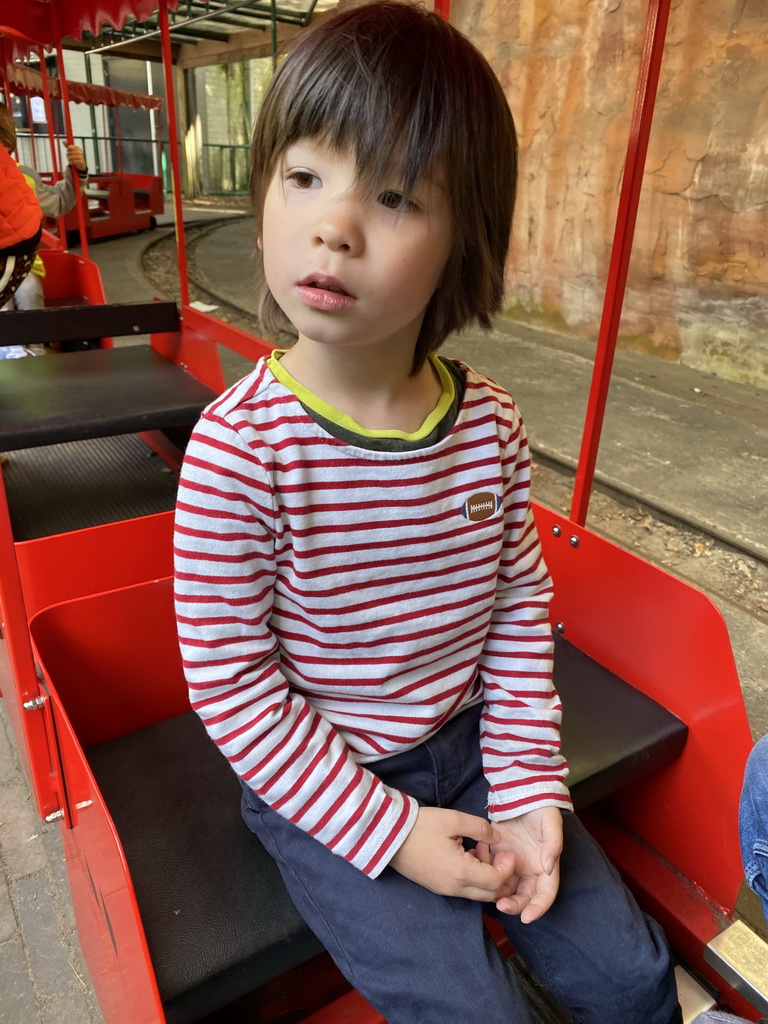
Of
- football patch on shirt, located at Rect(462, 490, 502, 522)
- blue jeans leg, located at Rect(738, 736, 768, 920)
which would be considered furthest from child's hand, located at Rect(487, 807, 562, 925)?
football patch on shirt, located at Rect(462, 490, 502, 522)

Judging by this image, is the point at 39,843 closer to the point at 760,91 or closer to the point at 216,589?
the point at 216,589

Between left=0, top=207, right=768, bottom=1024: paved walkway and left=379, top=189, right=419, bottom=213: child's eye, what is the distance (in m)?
0.38

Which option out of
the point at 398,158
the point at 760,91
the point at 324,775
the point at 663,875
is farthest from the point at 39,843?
the point at 760,91

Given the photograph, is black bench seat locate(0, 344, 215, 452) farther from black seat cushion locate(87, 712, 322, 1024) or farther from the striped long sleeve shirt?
the striped long sleeve shirt

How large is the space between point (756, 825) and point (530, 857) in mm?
195

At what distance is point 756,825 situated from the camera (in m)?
0.62

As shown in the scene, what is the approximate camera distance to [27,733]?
1169 millimetres

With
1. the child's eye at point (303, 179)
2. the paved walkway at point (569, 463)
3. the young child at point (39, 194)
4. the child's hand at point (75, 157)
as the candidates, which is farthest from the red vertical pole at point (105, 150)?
the child's eye at point (303, 179)

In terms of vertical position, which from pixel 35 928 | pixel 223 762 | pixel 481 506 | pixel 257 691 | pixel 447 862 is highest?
pixel 481 506

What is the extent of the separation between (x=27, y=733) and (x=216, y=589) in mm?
746

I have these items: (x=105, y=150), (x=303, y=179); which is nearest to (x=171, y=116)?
(x=303, y=179)

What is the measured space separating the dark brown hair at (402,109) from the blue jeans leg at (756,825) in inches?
19.4

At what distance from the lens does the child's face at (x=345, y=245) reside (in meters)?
0.56

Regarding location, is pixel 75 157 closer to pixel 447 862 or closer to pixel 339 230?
pixel 339 230
